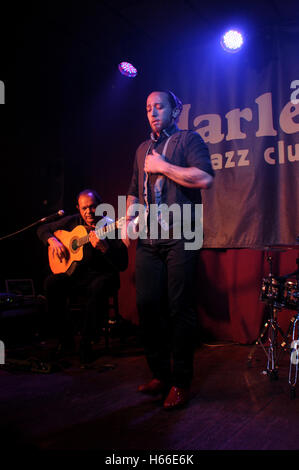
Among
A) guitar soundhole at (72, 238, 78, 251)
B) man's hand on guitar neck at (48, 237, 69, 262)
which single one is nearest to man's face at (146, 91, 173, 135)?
guitar soundhole at (72, 238, 78, 251)

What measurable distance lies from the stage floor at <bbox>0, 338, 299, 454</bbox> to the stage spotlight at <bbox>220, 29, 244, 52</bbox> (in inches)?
124

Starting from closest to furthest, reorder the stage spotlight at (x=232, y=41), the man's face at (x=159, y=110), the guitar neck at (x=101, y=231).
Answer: the man's face at (x=159, y=110) → the guitar neck at (x=101, y=231) → the stage spotlight at (x=232, y=41)

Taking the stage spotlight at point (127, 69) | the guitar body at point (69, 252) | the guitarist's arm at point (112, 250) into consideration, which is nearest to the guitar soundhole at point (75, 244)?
the guitar body at point (69, 252)

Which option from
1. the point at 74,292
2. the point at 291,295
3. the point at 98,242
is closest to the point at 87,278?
the point at 74,292

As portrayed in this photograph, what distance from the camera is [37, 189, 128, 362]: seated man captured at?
3328mm

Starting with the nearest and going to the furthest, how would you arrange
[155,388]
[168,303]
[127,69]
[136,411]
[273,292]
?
[136,411] < [168,303] < [155,388] < [273,292] < [127,69]

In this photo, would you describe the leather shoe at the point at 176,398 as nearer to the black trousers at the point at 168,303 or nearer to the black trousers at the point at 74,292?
the black trousers at the point at 168,303

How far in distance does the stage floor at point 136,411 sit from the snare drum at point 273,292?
1.87ft

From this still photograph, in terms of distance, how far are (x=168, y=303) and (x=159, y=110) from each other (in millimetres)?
1133

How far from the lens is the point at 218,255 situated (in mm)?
4238

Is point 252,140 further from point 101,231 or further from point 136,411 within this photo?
point 136,411

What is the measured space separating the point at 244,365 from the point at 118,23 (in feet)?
12.2

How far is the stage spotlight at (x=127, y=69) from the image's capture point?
181 inches

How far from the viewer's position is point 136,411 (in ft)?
6.78
